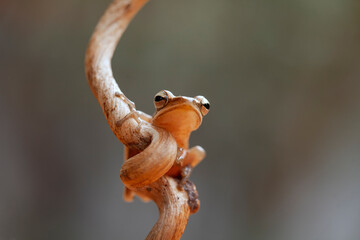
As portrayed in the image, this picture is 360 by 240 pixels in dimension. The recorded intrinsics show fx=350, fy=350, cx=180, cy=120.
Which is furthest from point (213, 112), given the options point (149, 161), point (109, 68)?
point (149, 161)

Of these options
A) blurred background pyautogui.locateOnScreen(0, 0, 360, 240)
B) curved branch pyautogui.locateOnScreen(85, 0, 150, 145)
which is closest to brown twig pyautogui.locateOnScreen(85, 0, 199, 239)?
curved branch pyautogui.locateOnScreen(85, 0, 150, 145)

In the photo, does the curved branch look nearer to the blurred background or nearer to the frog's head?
the frog's head

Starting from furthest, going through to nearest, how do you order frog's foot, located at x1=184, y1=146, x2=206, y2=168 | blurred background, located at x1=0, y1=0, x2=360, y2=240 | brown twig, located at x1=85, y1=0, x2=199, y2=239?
1. blurred background, located at x1=0, y1=0, x2=360, y2=240
2. frog's foot, located at x1=184, y1=146, x2=206, y2=168
3. brown twig, located at x1=85, y1=0, x2=199, y2=239

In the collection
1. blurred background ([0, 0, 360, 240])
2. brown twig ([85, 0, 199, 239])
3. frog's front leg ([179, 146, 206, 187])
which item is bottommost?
brown twig ([85, 0, 199, 239])

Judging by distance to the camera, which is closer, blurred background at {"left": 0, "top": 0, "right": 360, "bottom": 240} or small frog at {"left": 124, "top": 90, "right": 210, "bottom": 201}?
small frog at {"left": 124, "top": 90, "right": 210, "bottom": 201}

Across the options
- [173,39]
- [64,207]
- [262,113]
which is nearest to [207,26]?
[173,39]

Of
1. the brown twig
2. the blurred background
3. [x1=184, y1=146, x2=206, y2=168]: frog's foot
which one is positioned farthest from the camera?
the blurred background

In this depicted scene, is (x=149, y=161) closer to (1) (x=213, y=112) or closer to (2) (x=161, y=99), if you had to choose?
(2) (x=161, y=99)

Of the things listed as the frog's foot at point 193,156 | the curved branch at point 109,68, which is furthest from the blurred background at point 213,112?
the frog's foot at point 193,156
